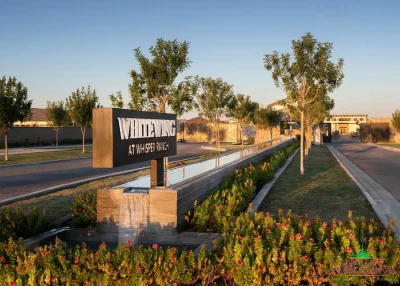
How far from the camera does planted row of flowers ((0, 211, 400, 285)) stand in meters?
4.88

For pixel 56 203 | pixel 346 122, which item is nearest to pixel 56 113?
pixel 56 203

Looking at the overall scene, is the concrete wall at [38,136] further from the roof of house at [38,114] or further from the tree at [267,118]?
the roof of house at [38,114]

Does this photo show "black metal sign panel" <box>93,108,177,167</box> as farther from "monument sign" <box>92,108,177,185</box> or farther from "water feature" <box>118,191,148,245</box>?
"water feature" <box>118,191,148,245</box>

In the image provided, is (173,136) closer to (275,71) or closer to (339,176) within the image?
(339,176)

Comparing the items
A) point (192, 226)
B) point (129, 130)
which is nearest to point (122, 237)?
point (192, 226)

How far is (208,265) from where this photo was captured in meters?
5.28

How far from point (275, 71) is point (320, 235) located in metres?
14.4

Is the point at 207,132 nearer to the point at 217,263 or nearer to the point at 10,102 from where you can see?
the point at 10,102

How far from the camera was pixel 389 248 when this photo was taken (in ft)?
18.4

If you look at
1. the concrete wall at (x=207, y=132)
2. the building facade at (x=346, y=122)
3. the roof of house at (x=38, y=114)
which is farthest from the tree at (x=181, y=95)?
the building facade at (x=346, y=122)

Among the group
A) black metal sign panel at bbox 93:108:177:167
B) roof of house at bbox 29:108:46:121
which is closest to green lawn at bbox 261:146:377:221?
black metal sign panel at bbox 93:108:177:167

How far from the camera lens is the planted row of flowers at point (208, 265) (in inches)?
192

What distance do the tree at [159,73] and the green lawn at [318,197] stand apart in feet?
25.2

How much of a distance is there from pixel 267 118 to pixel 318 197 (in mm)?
40455
